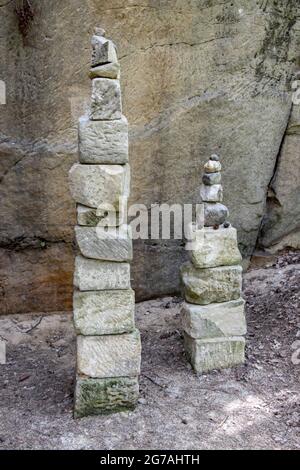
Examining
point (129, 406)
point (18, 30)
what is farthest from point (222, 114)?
point (129, 406)

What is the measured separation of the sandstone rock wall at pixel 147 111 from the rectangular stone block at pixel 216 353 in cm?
145

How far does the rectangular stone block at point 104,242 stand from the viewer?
3844 mm

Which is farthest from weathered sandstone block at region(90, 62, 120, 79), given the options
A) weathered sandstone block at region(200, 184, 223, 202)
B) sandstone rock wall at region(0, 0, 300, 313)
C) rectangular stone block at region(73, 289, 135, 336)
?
sandstone rock wall at region(0, 0, 300, 313)

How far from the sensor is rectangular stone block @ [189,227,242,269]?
4.48 m

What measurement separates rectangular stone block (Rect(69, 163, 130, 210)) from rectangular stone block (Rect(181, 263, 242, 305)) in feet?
3.54

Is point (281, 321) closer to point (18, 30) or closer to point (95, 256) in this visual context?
point (95, 256)

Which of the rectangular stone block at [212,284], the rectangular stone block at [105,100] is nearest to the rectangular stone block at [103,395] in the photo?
the rectangular stone block at [212,284]

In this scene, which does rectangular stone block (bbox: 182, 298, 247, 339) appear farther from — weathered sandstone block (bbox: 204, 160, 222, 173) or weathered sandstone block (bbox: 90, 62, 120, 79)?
weathered sandstone block (bbox: 90, 62, 120, 79)

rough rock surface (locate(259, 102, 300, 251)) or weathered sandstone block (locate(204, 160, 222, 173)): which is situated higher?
weathered sandstone block (locate(204, 160, 222, 173))

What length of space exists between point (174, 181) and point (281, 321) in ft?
5.55

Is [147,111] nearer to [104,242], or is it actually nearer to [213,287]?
[213,287]

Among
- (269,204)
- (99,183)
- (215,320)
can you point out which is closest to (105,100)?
(99,183)

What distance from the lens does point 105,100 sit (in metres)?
3.68

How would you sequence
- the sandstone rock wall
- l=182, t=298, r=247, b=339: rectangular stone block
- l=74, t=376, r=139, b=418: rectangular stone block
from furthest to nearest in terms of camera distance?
the sandstone rock wall → l=182, t=298, r=247, b=339: rectangular stone block → l=74, t=376, r=139, b=418: rectangular stone block
